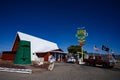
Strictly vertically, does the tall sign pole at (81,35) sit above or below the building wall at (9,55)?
above

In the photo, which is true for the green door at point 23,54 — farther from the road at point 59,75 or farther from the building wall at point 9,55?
the building wall at point 9,55

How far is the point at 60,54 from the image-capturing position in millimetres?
40531

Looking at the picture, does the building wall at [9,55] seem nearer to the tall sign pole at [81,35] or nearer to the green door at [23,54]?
the green door at [23,54]

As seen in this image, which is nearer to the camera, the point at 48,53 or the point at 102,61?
the point at 102,61

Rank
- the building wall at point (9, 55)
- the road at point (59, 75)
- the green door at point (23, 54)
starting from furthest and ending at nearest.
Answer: the building wall at point (9, 55), the green door at point (23, 54), the road at point (59, 75)

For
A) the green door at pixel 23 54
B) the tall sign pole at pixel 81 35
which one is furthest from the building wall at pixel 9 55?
the tall sign pole at pixel 81 35

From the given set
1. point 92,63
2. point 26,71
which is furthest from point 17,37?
point 26,71

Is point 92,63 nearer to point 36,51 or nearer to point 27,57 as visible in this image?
point 27,57

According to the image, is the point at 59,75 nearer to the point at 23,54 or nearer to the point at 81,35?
the point at 23,54

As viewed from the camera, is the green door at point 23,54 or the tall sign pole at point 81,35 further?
the tall sign pole at point 81,35

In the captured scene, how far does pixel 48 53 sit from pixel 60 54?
590 cm

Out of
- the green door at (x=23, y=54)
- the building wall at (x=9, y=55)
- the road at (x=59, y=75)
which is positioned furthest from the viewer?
the building wall at (x=9, y=55)

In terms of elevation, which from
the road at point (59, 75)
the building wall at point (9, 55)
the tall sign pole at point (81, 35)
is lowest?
the road at point (59, 75)

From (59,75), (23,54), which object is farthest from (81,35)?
(59,75)
